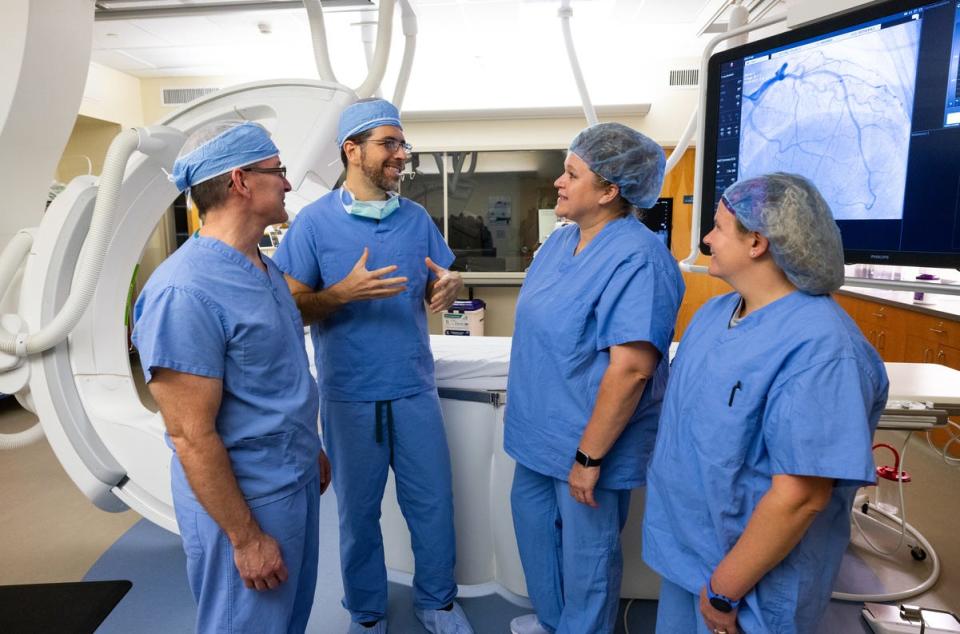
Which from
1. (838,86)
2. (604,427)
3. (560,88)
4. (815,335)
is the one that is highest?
(560,88)

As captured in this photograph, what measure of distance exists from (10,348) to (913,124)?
2.51 metres

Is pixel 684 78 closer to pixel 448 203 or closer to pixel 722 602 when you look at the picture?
pixel 448 203

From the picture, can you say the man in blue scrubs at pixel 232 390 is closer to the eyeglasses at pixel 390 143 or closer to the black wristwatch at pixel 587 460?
the eyeglasses at pixel 390 143

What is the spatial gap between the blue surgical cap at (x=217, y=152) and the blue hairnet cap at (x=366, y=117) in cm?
48

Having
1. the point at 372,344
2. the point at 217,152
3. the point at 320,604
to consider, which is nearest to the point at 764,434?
the point at 372,344

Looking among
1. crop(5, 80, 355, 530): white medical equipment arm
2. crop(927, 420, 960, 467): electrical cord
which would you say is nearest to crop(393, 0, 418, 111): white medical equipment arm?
crop(5, 80, 355, 530): white medical equipment arm

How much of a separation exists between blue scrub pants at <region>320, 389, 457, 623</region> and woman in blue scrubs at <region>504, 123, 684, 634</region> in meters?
0.28

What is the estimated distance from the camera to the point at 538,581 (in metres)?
1.73

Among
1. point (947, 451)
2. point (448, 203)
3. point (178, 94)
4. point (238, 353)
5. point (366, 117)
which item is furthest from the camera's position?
point (178, 94)

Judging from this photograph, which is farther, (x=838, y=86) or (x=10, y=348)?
(x=10, y=348)

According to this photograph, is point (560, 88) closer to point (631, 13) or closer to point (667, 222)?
point (631, 13)

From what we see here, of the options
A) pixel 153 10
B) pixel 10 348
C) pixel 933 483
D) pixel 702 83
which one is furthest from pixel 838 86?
pixel 153 10

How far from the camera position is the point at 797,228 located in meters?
1.01

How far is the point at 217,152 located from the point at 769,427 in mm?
1165
